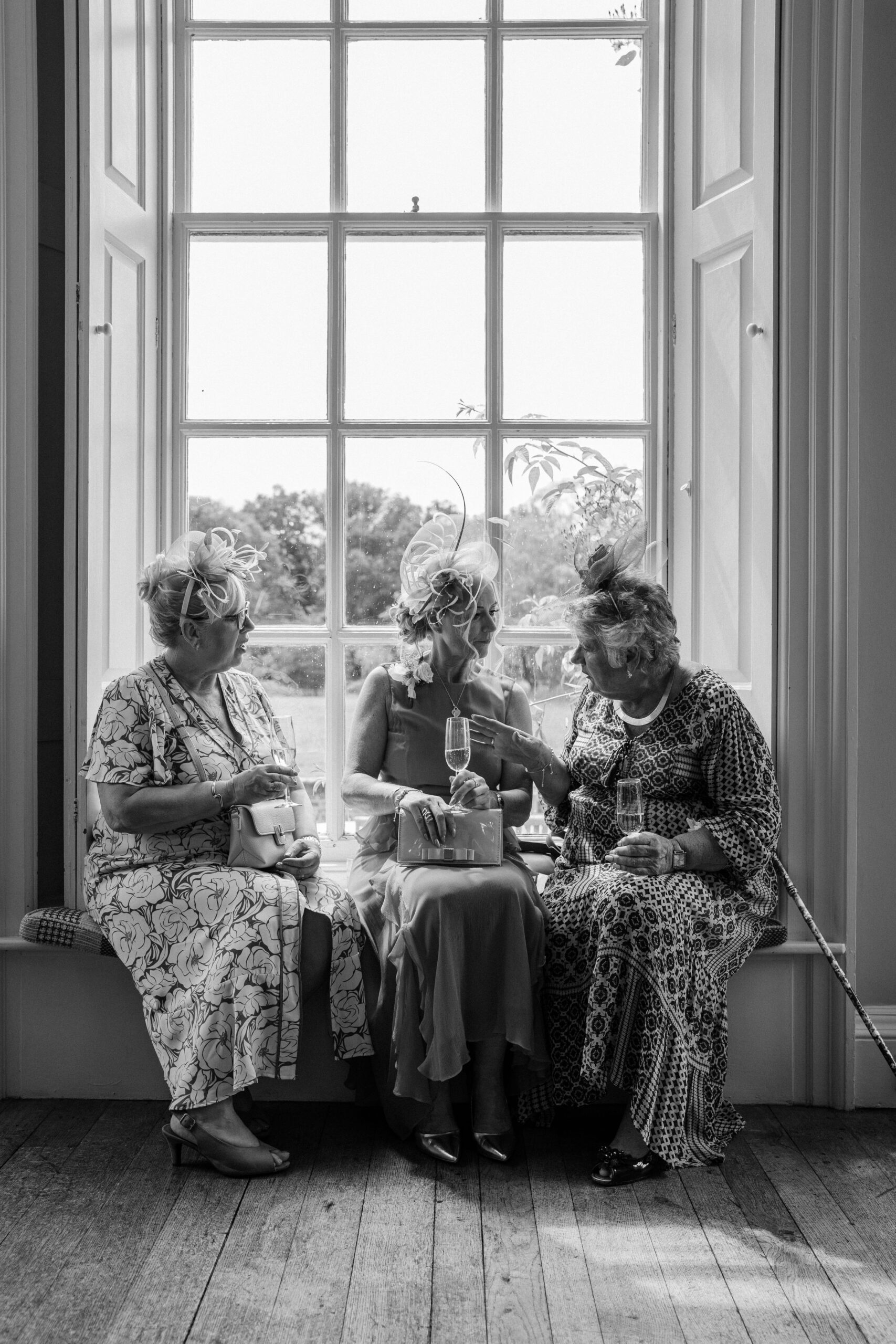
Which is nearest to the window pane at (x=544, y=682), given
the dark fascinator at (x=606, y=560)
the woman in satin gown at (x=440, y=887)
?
the woman in satin gown at (x=440, y=887)

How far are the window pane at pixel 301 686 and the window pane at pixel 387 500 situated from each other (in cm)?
17

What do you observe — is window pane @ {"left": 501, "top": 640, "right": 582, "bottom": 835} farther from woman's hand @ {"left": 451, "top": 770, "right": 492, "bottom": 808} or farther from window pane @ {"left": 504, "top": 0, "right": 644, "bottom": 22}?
window pane @ {"left": 504, "top": 0, "right": 644, "bottom": 22}

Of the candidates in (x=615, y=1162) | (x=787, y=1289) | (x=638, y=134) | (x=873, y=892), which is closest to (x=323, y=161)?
(x=638, y=134)

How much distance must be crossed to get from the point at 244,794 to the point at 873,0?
238 centimetres

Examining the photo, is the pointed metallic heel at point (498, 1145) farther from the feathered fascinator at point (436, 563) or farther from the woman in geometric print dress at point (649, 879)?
the feathered fascinator at point (436, 563)

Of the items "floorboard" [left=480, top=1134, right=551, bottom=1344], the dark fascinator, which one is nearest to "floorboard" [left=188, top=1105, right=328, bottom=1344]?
"floorboard" [left=480, top=1134, right=551, bottom=1344]

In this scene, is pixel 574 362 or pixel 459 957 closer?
pixel 459 957

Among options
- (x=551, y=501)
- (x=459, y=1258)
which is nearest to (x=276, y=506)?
(x=551, y=501)

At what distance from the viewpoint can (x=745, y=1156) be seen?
7.80 ft

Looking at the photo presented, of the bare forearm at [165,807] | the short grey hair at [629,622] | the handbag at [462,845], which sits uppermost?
the short grey hair at [629,622]

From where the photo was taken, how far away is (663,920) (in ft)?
7.65

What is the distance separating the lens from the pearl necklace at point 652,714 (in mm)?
2574

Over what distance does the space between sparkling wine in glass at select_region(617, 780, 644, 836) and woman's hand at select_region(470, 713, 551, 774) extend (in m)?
0.37

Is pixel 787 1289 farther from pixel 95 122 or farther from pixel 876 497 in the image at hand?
pixel 95 122
